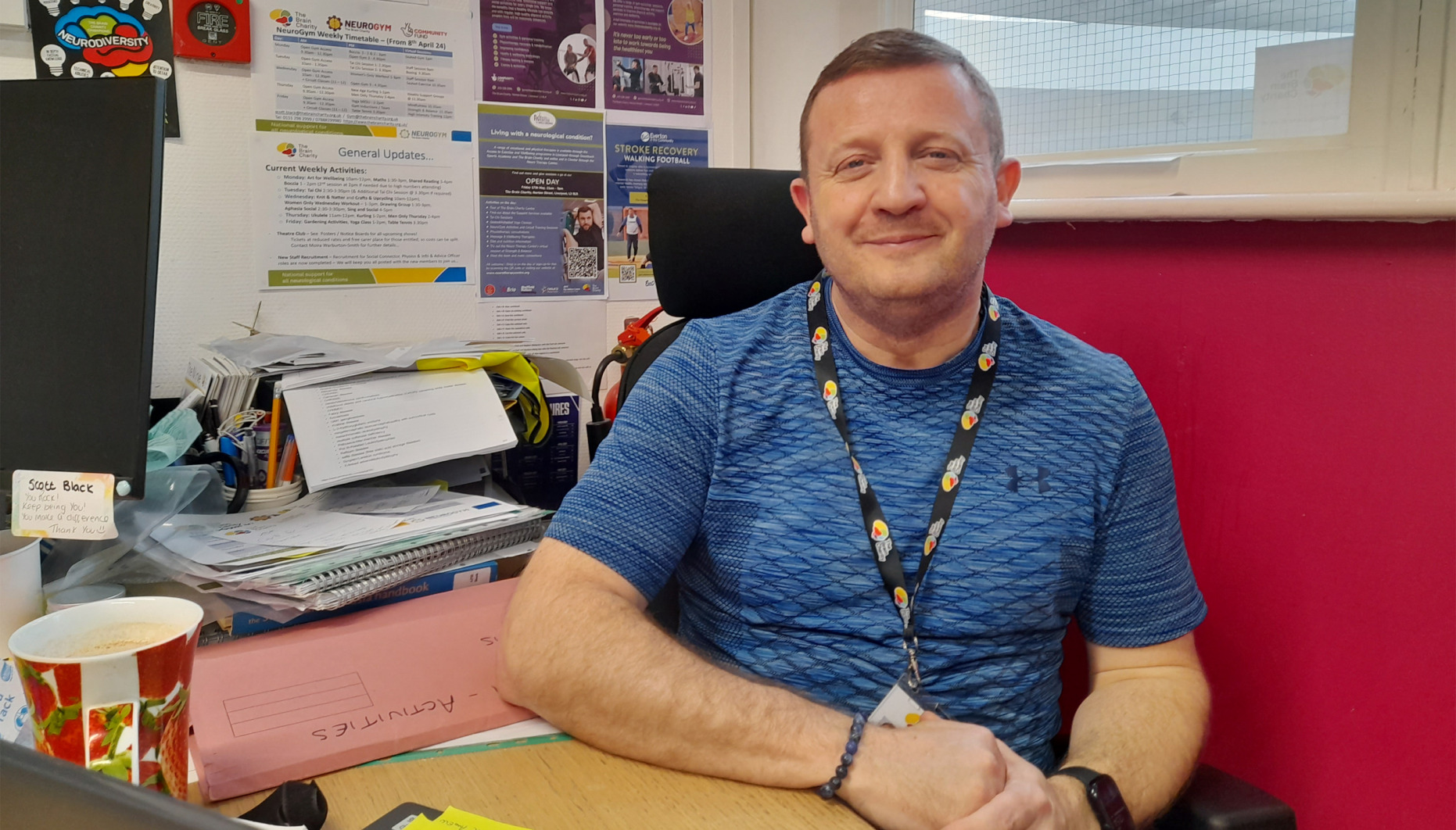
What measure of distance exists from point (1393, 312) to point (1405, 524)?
0.81ft

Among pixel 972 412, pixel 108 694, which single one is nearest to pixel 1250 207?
pixel 972 412

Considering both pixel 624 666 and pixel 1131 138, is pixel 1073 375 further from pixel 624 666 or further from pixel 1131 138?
pixel 624 666

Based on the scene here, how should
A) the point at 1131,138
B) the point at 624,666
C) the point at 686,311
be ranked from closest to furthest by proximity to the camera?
the point at 624,666 → the point at 686,311 → the point at 1131,138

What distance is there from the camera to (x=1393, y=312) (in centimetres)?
108

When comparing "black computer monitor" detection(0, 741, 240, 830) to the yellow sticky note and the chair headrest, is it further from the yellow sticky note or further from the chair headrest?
the chair headrest

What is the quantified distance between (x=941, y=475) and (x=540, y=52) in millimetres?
1188

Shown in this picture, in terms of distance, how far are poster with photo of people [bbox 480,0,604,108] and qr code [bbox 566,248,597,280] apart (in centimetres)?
28

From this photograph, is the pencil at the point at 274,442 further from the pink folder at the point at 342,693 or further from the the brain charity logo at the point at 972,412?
the the brain charity logo at the point at 972,412

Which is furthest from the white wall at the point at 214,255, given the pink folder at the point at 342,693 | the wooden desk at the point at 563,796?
the wooden desk at the point at 563,796

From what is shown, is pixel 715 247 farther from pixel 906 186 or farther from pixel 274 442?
pixel 274 442

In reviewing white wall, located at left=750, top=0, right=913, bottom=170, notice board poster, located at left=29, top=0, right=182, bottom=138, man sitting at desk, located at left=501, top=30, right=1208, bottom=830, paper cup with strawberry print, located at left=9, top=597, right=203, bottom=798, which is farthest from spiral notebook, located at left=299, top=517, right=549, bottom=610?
white wall, located at left=750, top=0, right=913, bottom=170

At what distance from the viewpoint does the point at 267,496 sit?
1.27m

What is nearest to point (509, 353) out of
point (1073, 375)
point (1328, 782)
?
point (1073, 375)

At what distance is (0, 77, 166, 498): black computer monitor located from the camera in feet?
3.04
